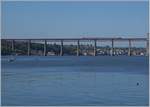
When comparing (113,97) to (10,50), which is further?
(10,50)

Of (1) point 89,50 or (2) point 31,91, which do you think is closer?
(2) point 31,91

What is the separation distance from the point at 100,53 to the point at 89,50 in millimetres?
6661

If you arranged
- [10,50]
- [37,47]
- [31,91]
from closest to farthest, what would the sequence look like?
[31,91], [10,50], [37,47]

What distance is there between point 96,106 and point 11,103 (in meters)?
2.57

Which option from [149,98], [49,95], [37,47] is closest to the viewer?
[149,98]

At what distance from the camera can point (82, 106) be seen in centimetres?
1399

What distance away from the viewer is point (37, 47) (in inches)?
3706

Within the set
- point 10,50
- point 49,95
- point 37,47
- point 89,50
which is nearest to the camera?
Result: point 49,95

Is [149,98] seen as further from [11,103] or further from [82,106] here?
[11,103]

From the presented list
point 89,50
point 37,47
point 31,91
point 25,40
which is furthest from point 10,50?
point 31,91

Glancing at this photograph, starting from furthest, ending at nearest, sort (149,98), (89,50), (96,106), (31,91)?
1. (89,50)
2. (31,91)
3. (149,98)
4. (96,106)

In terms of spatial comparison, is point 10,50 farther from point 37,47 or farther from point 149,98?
point 149,98

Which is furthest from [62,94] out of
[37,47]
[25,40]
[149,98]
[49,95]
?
[37,47]

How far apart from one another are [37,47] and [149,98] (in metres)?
79.4
